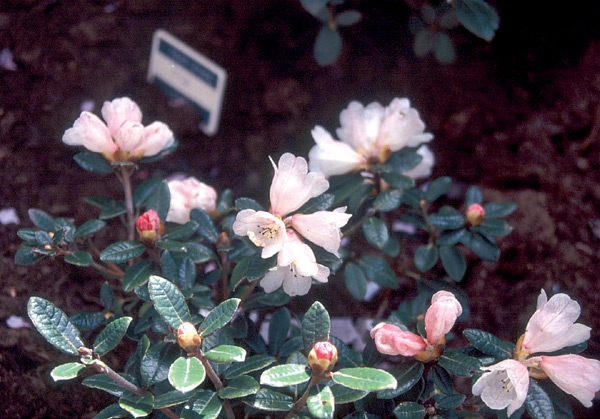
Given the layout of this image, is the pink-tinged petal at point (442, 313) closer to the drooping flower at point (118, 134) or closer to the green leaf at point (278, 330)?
the green leaf at point (278, 330)

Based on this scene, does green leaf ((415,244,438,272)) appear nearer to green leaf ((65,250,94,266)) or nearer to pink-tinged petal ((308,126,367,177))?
pink-tinged petal ((308,126,367,177))

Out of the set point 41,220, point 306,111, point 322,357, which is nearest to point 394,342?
point 322,357

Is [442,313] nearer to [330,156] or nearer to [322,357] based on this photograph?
[322,357]

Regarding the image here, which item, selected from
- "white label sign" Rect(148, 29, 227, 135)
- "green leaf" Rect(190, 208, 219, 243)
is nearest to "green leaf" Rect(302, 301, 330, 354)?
"green leaf" Rect(190, 208, 219, 243)

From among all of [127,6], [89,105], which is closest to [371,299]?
[89,105]

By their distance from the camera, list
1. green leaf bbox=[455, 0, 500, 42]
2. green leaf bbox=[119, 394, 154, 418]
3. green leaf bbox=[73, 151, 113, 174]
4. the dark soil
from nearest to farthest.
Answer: green leaf bbox=[119, 394, 154, 418] → green leaf bbox=[73, 151, 113, 174] → green leaf bbox=[455, 0, 500, 42] → the dark soil

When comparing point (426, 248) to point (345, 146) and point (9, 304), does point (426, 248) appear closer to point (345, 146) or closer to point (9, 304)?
point (345, 146)

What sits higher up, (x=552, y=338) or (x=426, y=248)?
(x=552, y=338)

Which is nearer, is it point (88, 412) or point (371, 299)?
point (88, 412)
